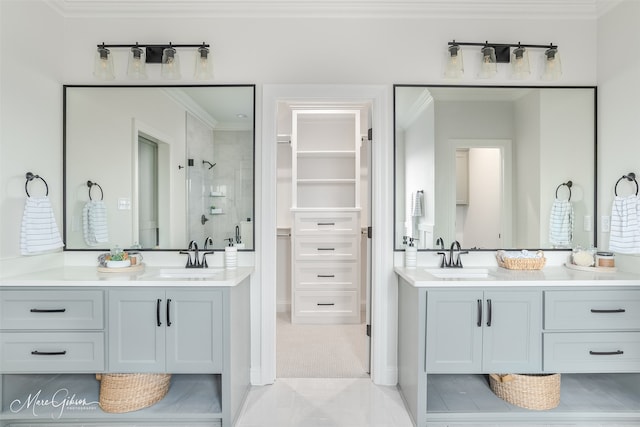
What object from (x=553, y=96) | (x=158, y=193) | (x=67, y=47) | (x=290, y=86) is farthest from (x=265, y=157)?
(x=553, y=96)

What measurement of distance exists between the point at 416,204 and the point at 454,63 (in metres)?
1.01

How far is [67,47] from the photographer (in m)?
2.59

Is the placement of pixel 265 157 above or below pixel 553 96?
below

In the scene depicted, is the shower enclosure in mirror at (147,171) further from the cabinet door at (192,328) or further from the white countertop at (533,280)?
the white countertop at (533,280)

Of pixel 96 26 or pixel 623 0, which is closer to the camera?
pixel 623 0

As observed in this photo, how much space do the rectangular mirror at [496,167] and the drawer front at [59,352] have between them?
198 cm

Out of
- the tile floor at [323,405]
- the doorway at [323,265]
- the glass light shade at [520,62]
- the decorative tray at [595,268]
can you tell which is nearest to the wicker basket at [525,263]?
the decorative tray at [595,268]


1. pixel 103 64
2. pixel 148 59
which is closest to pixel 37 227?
pixel 103 64

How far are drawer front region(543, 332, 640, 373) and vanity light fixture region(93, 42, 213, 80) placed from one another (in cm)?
278

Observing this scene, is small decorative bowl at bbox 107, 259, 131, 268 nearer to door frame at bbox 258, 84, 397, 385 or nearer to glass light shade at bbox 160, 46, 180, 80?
door frame at bbox 258, 84, 397, 385

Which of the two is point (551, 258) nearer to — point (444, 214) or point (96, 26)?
point (444, 214)

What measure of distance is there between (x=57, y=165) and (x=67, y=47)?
85 cm

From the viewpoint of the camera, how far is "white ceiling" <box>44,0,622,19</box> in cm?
252

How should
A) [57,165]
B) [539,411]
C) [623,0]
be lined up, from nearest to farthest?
[539,411], [623,0], [57,165]
